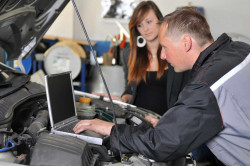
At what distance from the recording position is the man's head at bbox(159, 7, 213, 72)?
1235 mm

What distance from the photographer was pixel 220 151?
117cm

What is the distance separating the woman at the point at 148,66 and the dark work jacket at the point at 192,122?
0.92 m

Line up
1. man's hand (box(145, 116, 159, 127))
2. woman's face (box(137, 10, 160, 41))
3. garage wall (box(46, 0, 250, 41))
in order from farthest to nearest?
garage wall (box(46, 0, 250, 41))
woman's face (box(137, 10, 160, 41))
man's hand (box(145, 116, 159, 127))

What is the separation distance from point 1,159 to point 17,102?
41cm

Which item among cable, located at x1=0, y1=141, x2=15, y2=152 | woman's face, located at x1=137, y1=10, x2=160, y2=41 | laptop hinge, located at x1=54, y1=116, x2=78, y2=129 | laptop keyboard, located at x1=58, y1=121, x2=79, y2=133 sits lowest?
laptop keyboard, located at x1=58, y1=121, x2=79, y2=133

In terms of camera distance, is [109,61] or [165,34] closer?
[165,34]

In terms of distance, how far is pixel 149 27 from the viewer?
216 cm

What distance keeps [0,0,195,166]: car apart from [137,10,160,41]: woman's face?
55 cm

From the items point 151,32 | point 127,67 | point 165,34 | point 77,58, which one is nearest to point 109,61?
point 77,58

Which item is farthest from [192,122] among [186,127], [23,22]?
[23,22]

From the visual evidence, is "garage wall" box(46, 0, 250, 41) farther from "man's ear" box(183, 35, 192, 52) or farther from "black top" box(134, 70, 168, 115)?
"man's ear" box(183, 35, 192, 52)

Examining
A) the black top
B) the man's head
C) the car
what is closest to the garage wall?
the black top

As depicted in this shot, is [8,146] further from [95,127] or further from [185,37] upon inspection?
[185,37]

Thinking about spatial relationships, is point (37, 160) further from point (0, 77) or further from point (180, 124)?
point (0, 77)
